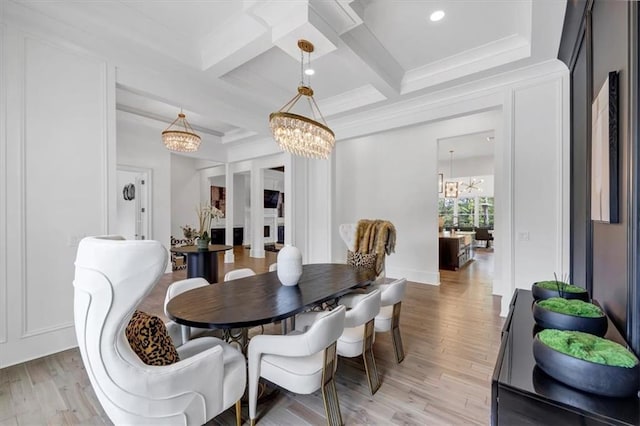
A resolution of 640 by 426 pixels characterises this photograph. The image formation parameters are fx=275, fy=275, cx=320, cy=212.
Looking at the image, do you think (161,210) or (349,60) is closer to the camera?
(349,60)

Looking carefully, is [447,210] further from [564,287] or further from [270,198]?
[564,287]

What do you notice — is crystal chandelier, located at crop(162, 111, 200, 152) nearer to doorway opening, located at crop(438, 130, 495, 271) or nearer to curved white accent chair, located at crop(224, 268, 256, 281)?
curved white accent chair, located at crop(224, 268, 256, 281)

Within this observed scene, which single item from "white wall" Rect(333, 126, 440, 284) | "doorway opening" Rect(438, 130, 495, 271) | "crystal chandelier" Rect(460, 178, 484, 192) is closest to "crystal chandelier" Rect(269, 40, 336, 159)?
"white wall" Rect(333, 126, 440, 284)

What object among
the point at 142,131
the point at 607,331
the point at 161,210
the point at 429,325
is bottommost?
the point at 429,325

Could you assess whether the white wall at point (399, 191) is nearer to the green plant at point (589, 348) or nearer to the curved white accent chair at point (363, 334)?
the curved white accent chair at point (363, 334)

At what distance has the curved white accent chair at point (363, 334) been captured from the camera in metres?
1.85

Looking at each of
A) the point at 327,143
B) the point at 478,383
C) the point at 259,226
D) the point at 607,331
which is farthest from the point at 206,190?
the point at 607,331

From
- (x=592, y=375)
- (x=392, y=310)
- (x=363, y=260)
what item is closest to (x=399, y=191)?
(x=363, y=260)

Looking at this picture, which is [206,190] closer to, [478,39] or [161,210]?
[161,210]

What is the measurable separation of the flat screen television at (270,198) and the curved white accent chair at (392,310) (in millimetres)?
8829

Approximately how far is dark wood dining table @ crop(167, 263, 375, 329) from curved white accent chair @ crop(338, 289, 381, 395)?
0.29 m

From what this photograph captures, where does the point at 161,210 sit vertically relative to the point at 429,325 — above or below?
above

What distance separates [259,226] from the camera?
328 inches

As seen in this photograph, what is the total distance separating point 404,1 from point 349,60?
2.49 ft
